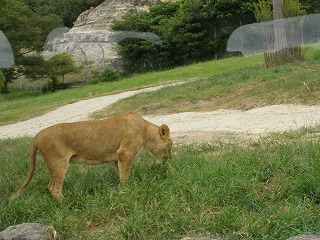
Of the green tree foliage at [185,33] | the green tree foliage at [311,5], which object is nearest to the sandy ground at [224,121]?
the green tree foliage at [185,33]

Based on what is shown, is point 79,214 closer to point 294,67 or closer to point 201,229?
point 201,229

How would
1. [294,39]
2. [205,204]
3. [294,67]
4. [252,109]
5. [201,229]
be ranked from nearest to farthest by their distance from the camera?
[201,229]
[205,204]
[252,109]
[294,67]
[294,39]

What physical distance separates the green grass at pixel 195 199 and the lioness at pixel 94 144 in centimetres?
21

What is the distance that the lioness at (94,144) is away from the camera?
252 inches

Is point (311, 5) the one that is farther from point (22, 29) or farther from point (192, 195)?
point (192, 195)

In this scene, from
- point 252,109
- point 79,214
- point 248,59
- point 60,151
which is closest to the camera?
point 79,214

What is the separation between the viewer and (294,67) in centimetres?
1488

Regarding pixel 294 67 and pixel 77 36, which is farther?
pixel 77 36

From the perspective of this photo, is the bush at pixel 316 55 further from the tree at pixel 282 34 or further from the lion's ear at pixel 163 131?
the lion's ear at pixel 163 131

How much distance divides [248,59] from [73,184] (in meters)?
13.3

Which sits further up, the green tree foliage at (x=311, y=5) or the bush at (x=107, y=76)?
the green tree foliage at (x=311, y=5)

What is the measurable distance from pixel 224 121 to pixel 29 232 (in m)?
5.74

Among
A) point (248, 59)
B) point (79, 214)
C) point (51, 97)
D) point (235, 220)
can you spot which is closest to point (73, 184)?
Answer: point (79, 214)

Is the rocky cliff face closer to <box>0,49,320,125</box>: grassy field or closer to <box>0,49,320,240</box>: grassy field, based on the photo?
<box>0,49,320,125</box>: grassy field
